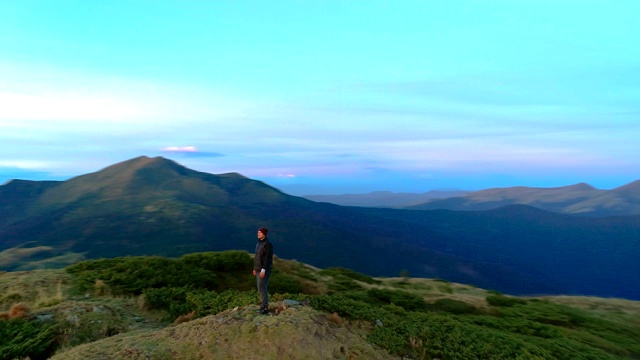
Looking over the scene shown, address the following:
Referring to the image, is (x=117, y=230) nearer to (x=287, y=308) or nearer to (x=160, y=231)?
(x=160, y=231)

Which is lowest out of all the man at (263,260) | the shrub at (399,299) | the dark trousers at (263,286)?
the shrub at (399,299)

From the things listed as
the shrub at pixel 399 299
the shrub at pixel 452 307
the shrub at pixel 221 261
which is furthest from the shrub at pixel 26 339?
the shrub at pixel 452 307

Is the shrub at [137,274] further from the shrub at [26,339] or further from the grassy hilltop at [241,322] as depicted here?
the shrub at [26,339]

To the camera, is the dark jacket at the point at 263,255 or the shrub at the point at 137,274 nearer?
the dark jacket at the point at 263,255

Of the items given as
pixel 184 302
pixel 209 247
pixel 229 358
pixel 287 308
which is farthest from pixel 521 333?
pixel 209 247

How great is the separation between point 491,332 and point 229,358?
35.8 feet

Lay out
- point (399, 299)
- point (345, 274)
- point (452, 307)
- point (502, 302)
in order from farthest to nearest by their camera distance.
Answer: point (345, 274) < point (502, 302) < point (452, 307) < point (399, 299)

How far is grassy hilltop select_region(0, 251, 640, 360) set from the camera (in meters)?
12.7

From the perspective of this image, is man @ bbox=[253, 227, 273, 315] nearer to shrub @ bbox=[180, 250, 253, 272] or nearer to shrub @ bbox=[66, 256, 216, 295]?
shrub @ bbox=[66, 256, 216, 295]

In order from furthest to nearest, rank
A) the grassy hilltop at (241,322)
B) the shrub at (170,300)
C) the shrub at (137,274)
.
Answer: the shrub at (137,274) → the shrub at (170,300) → the grassy hilltop at (241,322)

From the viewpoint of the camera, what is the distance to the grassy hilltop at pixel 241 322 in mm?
12680

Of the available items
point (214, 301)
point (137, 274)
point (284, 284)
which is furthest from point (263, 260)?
point (137, 274)

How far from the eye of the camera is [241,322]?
13.5 meters

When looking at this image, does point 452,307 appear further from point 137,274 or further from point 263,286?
point 137,274
